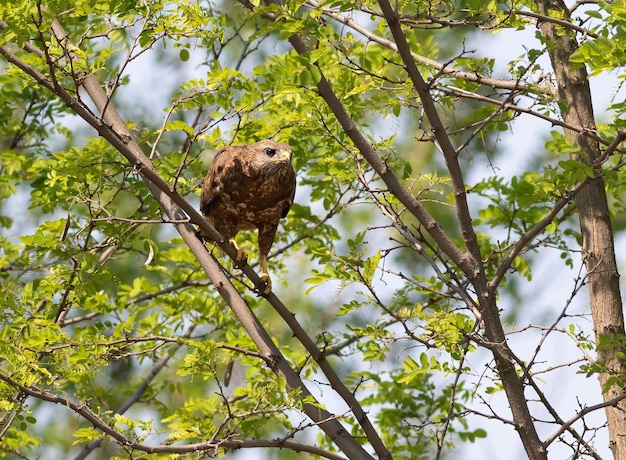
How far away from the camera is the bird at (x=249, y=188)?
4574 mm

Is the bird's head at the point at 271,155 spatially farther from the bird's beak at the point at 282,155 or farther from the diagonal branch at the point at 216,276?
the diagonal branch at the point at 216,276

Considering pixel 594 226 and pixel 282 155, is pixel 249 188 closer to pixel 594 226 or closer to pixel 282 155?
pixel 282 155

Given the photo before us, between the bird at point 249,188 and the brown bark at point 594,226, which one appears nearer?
the brown bark at point 594,226

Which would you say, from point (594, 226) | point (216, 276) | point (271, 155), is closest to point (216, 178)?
point (271, 155)

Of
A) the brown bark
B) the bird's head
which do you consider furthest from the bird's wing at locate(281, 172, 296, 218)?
the brown bark

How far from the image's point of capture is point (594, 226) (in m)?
4.18

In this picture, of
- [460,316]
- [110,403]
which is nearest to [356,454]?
[460,316]

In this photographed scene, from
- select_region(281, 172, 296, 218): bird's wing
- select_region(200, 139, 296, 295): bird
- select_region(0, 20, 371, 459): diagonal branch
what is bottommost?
select_region(0, 20, 371, 459): diagonal branch

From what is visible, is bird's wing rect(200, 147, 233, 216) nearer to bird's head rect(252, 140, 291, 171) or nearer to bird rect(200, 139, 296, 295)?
bird rect(200, 139, 296, 295)

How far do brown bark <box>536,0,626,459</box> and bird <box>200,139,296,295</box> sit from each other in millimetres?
1439

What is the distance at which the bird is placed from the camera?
15.0ft

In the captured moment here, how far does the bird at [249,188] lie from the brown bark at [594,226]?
144 centimetres

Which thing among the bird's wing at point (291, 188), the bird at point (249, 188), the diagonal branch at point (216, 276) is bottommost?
the diagonal branch at point (216, 276)

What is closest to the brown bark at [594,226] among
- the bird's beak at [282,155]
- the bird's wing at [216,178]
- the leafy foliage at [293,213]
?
the leafy foliage at [293,213]
